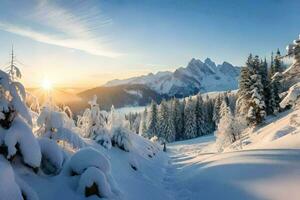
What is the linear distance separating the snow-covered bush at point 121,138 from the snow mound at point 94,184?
9.63 m

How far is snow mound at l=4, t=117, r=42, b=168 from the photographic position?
7.61 metres

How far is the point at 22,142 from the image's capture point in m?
7.90

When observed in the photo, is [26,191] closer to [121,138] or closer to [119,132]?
[121,138]

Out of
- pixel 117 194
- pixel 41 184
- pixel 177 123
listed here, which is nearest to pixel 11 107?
pixel 41 184

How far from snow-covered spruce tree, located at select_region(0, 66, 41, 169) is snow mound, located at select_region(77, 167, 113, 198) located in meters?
1.22

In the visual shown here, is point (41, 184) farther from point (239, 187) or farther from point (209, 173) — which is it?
point (209, 173)

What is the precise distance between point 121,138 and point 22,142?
439 inches

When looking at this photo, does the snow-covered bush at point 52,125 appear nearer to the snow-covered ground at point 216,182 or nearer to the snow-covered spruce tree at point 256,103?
the snow-covered ground at point 216,182

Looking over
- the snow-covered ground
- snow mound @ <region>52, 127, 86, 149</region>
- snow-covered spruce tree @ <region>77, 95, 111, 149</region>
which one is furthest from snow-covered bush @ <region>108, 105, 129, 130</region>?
snow mound @ <region>52, 127, 86, 149</region>

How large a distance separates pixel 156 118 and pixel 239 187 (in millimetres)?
76422

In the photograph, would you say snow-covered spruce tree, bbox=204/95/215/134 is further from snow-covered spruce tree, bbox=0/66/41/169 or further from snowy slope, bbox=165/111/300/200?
snow-covered spruce tree, bbox=0/66/41/169

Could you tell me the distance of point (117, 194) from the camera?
367 inches

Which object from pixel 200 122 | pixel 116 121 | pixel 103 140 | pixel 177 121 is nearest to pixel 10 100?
pixel 103 140

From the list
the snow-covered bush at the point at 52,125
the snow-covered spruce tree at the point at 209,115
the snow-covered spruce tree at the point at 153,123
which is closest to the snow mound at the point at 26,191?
the snow-covered bush at the point at 52,125
